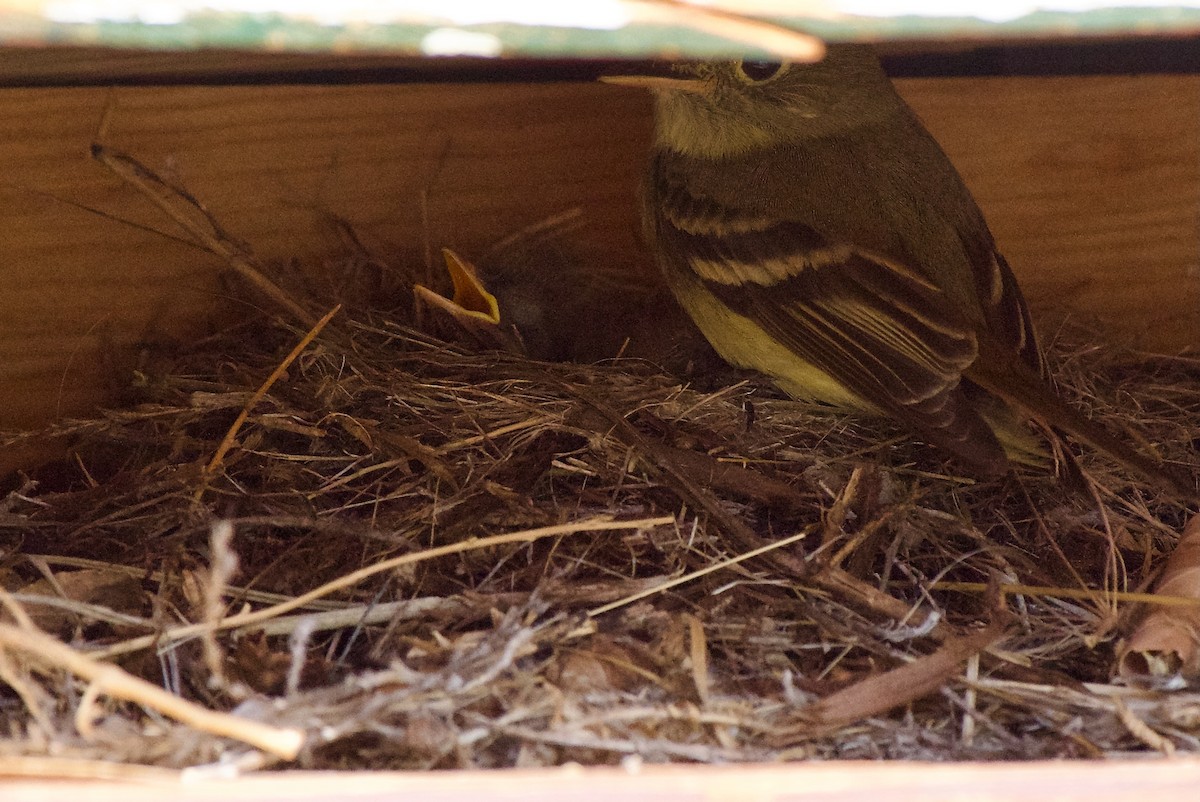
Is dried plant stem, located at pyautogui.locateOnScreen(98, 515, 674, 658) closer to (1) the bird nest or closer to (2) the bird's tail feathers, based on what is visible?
(1) the bird nest

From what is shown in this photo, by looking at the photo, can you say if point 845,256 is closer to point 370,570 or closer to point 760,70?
point 760,70

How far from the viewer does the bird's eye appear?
2203 mm

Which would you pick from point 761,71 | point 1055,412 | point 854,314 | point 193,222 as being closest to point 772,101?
point 761,71

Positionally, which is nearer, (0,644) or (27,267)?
(0,644)

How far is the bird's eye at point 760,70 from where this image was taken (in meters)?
2.20

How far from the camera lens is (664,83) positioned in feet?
6.95

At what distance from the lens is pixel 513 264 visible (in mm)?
2236

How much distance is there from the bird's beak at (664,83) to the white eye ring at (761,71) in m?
0.07

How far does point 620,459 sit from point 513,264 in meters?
0.60

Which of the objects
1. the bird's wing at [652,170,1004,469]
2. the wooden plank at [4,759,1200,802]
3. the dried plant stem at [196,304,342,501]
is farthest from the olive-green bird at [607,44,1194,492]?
the wooden plank at [4,759,1200,802]

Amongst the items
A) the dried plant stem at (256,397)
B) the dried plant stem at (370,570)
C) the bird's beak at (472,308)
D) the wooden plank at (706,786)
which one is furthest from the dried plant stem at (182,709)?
the bird's beak at (472,308)

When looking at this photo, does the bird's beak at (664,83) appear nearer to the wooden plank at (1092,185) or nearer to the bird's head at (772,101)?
the bird's head at (772,101)

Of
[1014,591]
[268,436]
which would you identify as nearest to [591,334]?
[268,436]

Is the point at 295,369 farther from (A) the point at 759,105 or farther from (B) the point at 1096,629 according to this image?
(B) the point at 1096,629
